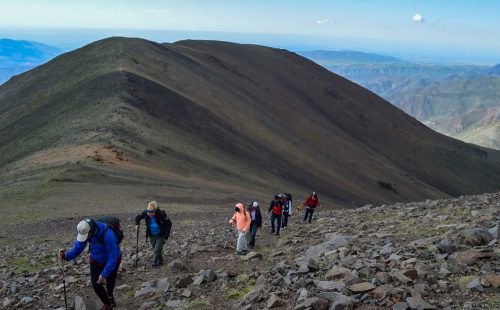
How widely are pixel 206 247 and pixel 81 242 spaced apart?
305 inches

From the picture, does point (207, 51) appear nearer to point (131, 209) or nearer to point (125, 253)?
point (131, 209)

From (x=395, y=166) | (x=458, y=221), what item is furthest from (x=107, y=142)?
(x=395, y=166)

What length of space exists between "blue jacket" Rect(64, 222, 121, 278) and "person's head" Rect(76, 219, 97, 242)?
20 cm

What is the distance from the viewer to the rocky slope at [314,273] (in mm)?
9039

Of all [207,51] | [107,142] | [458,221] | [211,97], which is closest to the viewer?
[458,221]

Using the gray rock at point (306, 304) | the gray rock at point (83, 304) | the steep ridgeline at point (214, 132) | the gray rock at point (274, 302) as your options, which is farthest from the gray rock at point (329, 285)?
the steep ridgeline at point (214, 132)

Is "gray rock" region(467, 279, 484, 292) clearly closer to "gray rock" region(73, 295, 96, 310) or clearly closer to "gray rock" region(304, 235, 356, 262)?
"gray rock" region(304, 235, 356, 262)

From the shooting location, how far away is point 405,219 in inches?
776

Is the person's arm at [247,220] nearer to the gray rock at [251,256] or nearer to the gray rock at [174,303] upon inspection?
the gray rock at [251,256]

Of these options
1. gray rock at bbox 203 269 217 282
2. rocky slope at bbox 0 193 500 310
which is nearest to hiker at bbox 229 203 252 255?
rocky slope at bbox 0 193 500 310

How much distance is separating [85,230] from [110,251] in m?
0.81

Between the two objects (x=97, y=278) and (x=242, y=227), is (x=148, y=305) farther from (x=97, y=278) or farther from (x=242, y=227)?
(x=242, y=227)

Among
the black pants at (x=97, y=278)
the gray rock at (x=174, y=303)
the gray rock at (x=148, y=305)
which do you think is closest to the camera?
the black pants at (x=97, y=278)

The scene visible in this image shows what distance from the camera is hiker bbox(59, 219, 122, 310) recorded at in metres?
10.0
